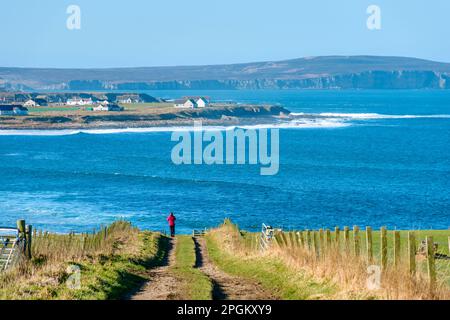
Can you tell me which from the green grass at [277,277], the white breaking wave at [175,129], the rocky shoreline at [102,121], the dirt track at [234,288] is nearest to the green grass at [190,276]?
the dirt track at [234,288]

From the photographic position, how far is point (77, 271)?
17.2m

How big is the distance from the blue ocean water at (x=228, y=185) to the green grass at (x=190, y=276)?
27106 mm

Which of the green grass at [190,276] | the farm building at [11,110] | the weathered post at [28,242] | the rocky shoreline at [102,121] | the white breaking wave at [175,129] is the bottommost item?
the white breaking wave at [175,129]

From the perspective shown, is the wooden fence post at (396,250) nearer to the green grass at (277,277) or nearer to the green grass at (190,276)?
the green grass at (277,277)

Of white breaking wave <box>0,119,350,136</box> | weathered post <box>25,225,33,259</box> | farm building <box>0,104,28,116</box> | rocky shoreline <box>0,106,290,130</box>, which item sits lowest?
white breaking wave <box>0,119,350,136</box>

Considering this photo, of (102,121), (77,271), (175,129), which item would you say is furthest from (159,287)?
(102,121)

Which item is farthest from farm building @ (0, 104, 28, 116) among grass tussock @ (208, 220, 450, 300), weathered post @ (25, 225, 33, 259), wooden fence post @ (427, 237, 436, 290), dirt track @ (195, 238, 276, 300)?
wooden fence post @ (427, 237, 436, 290)

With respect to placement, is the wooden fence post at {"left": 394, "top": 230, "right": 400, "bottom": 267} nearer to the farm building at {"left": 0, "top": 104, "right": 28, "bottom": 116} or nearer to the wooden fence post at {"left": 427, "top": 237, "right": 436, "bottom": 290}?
the wooden fence post at {"left": 427, "top": 237, "right": 436, "bottom": 290}

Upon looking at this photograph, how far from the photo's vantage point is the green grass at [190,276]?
52.8 ft

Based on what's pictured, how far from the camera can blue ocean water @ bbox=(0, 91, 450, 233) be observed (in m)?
64.8

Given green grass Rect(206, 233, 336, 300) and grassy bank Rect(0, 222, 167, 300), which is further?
green grass Rect(206, 233, 336, 300)

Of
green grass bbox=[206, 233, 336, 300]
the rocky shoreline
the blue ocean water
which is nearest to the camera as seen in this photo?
green grass bbox=[206, 233, 336, 300]

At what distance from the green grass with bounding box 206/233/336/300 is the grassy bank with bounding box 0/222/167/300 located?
2.52m

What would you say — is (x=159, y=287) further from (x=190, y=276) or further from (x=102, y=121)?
(x=102, y=121)
